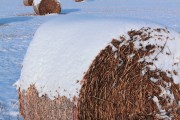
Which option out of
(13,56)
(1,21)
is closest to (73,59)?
(13,56)

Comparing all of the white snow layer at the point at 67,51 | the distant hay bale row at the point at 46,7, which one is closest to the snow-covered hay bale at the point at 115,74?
the white snow layer at the point at 67,51

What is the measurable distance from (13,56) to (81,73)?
710cm

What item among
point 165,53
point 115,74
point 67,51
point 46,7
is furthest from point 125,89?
point 46,7

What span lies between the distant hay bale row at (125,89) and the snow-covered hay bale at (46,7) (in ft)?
62.6

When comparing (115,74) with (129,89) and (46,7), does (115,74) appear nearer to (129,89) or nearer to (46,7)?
(129,89)

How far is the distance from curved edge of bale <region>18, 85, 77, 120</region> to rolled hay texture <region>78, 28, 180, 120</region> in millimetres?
247

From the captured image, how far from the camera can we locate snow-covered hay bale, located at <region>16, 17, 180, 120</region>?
412cm

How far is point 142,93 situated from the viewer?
4203 mm

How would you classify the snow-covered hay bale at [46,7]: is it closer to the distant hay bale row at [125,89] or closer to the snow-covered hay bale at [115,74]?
the snow-covered hay bale at [115,74]

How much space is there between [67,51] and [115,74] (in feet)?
2.12

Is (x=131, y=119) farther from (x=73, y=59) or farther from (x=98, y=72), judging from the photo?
(x=73, y=59)

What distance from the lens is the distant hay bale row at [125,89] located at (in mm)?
4120

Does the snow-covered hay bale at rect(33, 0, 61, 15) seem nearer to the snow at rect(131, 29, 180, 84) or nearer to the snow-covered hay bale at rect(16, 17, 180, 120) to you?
the snow-covered hay bale at rect(16, 17, 180, 120)

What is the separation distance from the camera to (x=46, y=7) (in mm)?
23156
